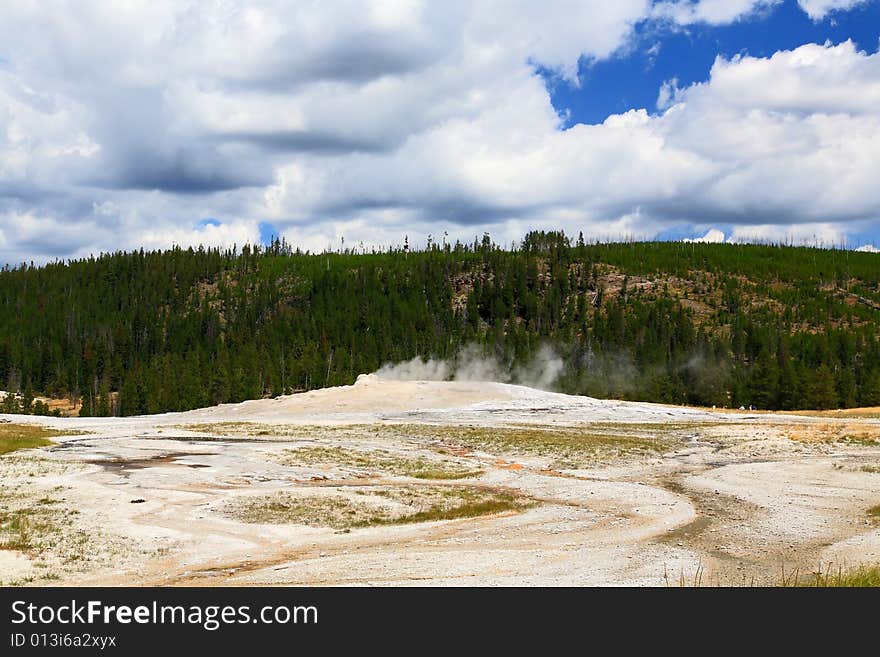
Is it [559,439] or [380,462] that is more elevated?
[380,462]

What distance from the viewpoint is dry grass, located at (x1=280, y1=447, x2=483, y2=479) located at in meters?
35.8

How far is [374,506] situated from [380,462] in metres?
13.0

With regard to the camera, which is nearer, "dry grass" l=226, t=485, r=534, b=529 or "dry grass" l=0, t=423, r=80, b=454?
"dry grass" l=226, t=485, r=534, b=529

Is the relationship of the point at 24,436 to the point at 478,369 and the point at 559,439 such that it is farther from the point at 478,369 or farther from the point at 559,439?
the point at 478,369

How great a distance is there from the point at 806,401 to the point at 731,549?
91.3 metres

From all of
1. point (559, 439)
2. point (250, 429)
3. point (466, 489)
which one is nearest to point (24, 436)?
point (250, 429)

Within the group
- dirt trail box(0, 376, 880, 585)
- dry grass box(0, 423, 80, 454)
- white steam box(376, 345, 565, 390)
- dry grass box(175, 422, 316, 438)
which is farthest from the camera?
white steam box(376, 345, 565, 390)

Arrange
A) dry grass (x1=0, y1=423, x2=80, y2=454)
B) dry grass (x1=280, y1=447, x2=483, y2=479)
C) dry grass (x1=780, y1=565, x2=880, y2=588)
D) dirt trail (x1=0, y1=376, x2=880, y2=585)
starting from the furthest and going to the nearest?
1. dry grass (x1=0, y1=423, x2=80, y2=454)
2. dry grass (x1=280, y1=447, x2=483, y2=479)
3. dirt trail (x1=0, y1=376, x2=880, y2=585)
4. dry grass (x1=780, y1=565, x2=880, y2=588)

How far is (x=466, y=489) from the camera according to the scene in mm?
30938

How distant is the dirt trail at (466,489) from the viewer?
1728 centimetres

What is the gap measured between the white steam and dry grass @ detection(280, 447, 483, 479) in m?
91.9

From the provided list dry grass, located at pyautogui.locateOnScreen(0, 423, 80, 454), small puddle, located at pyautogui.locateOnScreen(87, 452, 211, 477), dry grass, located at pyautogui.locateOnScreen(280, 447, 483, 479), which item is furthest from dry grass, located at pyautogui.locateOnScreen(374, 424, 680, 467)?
dry grass, located at pyautogui.locateOnScreen(0, 423, 80, 454)

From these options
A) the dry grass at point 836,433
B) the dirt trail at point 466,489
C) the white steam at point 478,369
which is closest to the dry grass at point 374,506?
the dirt trail at point 466,489

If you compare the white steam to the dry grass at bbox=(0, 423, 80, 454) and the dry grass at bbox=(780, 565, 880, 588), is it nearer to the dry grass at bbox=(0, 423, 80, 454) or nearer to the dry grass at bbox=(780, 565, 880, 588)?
the dry grass at bbox=(0, 423, 80, 454)
